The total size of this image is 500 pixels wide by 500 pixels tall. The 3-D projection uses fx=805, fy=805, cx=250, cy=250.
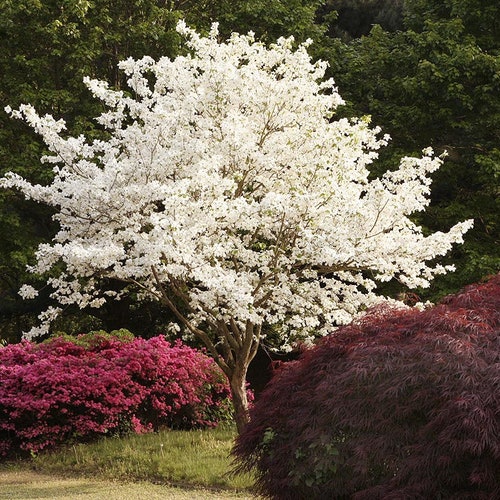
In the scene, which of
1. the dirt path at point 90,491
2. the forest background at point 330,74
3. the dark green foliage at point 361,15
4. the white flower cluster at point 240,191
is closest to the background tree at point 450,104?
the forest background at point 330,74

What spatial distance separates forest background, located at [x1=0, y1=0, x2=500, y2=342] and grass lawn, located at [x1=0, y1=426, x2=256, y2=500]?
445cm

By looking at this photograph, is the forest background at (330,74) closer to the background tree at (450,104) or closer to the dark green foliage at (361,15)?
the background tree at (450,104)

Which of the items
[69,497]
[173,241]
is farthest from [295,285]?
[69,497]

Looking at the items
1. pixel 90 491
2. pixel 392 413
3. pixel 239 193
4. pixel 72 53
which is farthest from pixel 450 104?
pixel 392 413

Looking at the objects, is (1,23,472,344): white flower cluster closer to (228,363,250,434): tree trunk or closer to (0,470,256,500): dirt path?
(228,363,250,434): tree trunk

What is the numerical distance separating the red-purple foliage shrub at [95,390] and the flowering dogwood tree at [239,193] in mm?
1983

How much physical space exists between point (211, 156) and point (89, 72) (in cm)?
723

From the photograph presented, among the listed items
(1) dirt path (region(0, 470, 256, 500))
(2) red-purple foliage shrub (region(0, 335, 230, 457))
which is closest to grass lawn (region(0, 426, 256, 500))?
(1) dirt path (region(0, 470, 256, 500))

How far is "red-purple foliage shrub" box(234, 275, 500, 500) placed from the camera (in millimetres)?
4418

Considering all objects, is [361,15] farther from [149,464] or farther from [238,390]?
[149,464]

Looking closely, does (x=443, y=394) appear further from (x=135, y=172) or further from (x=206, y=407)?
(x=206, y=407)

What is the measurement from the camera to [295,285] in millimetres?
9328

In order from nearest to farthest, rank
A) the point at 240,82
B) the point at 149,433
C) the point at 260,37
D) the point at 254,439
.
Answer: the point at 254,439
the point at 240,82
the point at 149,433
the point at 260,37

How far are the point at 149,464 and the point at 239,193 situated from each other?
135 inches
